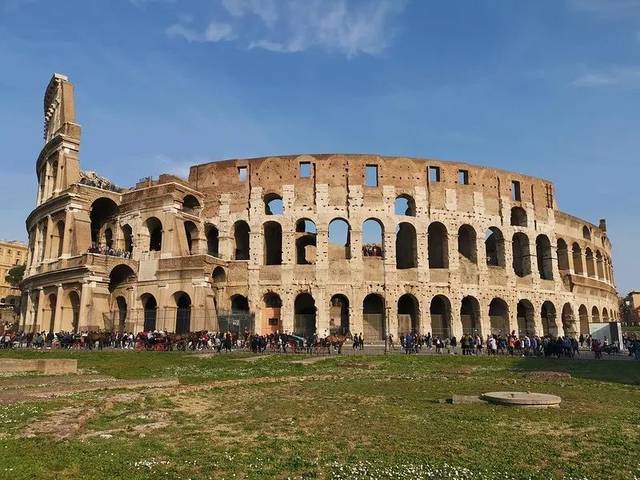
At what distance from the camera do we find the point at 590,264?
49.6 meters

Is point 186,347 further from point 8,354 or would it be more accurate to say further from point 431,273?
point 431,273

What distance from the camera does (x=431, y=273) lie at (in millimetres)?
38688

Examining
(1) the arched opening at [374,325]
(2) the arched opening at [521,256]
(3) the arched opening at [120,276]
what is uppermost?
(2) the arched opening at [521,256]

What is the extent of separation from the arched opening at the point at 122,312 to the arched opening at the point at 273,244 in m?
11.0

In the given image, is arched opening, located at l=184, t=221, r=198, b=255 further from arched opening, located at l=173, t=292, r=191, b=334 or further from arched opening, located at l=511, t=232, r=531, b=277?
arched opening, located at l=511, t=232, r=531, b=277

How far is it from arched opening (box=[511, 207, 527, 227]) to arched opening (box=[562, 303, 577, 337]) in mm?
7868

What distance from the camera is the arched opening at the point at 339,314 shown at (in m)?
38.2

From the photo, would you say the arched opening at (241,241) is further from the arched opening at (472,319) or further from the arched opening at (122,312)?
the arched opening at (472,319)

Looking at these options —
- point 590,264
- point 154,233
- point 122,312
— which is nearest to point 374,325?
point 122,312

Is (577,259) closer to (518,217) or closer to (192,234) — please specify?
(518,217)

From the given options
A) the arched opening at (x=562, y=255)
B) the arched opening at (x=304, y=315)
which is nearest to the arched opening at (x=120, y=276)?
the arched opening at (x=304, y=315)

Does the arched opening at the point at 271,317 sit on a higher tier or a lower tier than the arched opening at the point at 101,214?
lower

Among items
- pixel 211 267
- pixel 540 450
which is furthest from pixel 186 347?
pixel 540 450

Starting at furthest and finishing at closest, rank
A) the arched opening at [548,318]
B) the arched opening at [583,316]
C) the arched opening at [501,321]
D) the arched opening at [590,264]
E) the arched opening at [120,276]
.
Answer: the arched opening at [590,264]
the arched opening at [583,316]
the arched opening at [548,318]
the arched opening at [501,321]
the arched opening at [120,276]
